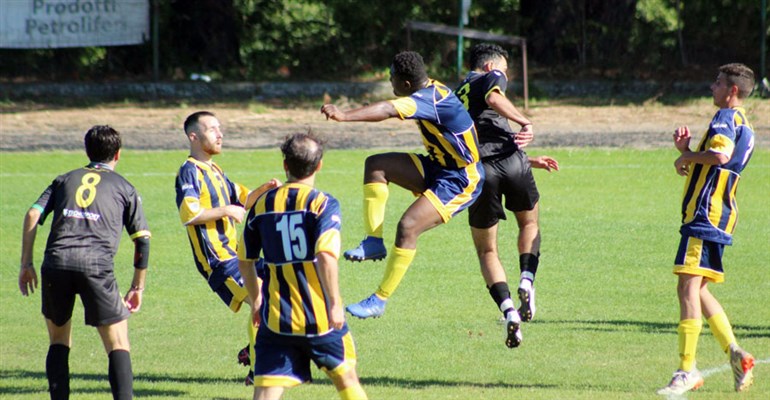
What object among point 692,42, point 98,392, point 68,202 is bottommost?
point 98,392

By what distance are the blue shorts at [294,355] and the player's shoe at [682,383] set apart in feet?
9.12

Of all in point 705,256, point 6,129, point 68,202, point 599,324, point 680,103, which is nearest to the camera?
point 68,202

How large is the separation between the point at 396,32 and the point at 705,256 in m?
23.2

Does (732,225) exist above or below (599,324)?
above

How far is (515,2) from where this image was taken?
102 feet

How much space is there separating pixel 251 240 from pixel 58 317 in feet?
5.83

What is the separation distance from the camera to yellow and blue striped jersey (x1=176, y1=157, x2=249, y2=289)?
317 inches

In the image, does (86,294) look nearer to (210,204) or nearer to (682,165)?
(210,204)

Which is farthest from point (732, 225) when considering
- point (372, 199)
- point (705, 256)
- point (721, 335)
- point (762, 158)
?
point (762, 158)

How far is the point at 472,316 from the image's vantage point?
11.0m

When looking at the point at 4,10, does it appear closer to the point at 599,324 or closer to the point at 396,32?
the point at 396,32

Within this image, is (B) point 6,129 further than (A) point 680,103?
No

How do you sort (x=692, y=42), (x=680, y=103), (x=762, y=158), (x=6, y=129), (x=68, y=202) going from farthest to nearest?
(x=692, y=42) < (x=680, y=103) < (x=6, y=129) < (x=762, y=158) < (x=68, y=202)

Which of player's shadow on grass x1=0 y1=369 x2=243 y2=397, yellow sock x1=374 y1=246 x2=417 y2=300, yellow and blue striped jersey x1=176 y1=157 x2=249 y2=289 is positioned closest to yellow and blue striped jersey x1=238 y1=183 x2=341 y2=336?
yellow and blue striped jersey x1=176 y1=157 x2=249 y2=289
